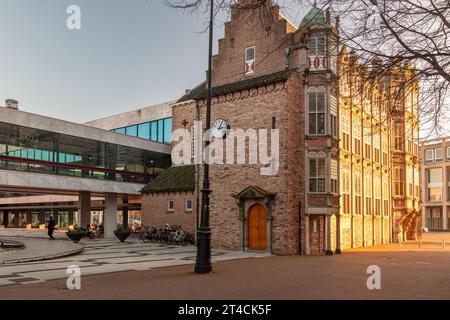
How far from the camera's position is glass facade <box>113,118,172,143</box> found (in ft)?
155

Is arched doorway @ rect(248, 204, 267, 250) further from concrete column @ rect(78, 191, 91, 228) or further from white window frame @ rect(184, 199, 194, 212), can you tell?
concrete column @ rect(78, 191, 91, 228)

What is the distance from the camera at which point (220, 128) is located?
2695cm

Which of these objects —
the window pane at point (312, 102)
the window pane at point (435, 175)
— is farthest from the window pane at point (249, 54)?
the window pane at point (435, 175)

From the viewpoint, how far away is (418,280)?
14008 millimetres

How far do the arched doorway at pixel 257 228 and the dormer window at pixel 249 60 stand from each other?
7927 millimetres

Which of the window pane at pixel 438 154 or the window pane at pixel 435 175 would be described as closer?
the window pane at pixel 438 154

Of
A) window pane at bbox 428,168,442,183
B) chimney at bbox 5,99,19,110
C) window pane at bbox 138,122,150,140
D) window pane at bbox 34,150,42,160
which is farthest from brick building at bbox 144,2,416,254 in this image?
window pane at bbox 428,168,442,183

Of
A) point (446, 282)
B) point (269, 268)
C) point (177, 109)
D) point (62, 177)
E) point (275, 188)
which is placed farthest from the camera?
point (177, 109)

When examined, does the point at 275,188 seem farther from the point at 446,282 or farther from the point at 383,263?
the point at 446,282

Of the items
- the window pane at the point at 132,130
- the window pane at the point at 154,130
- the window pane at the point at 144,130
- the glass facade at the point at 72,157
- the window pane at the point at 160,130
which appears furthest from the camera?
the window pane at the point at 132,130

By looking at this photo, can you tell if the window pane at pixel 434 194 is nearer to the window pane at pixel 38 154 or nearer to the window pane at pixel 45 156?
the window pane at pixel 45 156

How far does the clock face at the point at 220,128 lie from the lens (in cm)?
2656
